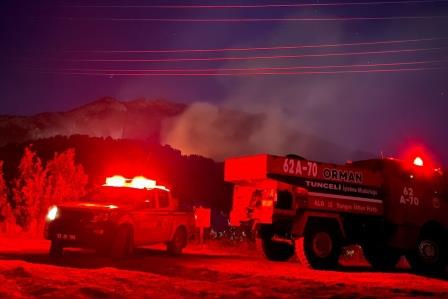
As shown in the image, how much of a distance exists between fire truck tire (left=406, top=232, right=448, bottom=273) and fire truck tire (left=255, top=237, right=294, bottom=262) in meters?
3.21

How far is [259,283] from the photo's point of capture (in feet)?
33.8

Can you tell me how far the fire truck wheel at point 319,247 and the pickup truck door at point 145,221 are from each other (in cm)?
424

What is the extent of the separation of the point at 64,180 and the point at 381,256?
17383 mm

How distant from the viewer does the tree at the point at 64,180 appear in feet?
91.9

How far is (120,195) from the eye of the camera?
1638 cm

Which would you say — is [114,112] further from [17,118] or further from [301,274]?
[301,274]

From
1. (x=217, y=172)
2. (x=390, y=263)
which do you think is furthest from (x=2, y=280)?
(x=217, y=172)

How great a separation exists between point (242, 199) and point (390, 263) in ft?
15.6

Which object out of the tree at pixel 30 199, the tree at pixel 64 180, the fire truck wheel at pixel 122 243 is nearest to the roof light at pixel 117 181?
the fire truck wheel at pixel 122 243

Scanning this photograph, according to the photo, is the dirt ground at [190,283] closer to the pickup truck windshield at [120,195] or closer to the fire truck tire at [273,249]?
the fire truck tire at [273,249]

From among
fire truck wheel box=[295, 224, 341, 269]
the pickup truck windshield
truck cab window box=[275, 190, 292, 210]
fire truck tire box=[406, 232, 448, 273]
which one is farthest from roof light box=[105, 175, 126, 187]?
fire truck tire box=[406, 232, 448, 273]

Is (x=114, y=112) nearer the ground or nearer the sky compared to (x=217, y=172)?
nearer the sky

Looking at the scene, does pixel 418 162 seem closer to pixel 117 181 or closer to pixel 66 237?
pixel 117 181

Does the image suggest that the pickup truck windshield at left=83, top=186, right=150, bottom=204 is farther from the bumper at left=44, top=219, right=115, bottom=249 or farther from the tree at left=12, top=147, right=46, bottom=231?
the tree at left=12, top=147, right=46, bottom=231
